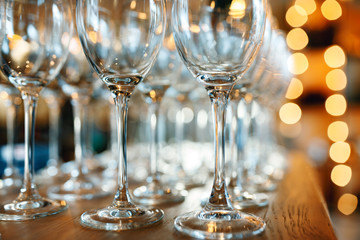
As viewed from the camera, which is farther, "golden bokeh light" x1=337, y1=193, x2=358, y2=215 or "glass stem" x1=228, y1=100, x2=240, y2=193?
"golden bokeh light" x1=337, y1=193, x2=358, y2=215

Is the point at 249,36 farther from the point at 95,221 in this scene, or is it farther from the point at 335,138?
the point at 335,138

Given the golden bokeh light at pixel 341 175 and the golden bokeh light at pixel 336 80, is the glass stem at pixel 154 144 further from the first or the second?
the golden bokeh light at pixel 336 80

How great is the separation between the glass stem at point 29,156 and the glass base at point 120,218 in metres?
0.11

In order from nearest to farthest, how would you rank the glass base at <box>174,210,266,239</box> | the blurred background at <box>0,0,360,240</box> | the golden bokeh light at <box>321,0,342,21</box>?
the glass base at <box>174,210,266,239</box> → the blurred background at <box>0,0,360,240</box> → the golden bokeh light at <box>321,0,342,21</box>

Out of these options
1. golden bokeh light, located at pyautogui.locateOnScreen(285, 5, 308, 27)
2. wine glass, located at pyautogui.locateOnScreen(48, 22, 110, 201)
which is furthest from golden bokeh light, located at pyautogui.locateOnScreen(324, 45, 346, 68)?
wine glass, located at pyautogui.locateOnScreen(48, 22, 110, 201)

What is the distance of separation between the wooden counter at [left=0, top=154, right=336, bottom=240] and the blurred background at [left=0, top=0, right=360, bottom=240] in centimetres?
298

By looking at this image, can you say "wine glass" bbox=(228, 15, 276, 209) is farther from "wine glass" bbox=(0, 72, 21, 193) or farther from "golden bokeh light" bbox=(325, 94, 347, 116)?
"golden bokeh light" bbox=(325, 94, 347, 116)

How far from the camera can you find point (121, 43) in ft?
1.55

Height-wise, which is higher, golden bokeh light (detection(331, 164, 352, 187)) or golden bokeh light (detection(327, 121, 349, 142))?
golden bokeh light (detection(327, 121, 349, 142))

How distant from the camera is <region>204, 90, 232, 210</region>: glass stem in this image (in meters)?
0.49

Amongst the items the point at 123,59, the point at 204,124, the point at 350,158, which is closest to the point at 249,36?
the point at 123,59

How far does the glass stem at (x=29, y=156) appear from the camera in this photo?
58 cm

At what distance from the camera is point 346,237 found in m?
2.67

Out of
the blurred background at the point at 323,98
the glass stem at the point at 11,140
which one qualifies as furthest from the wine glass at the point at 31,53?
the blurred background at the point at 323,98
